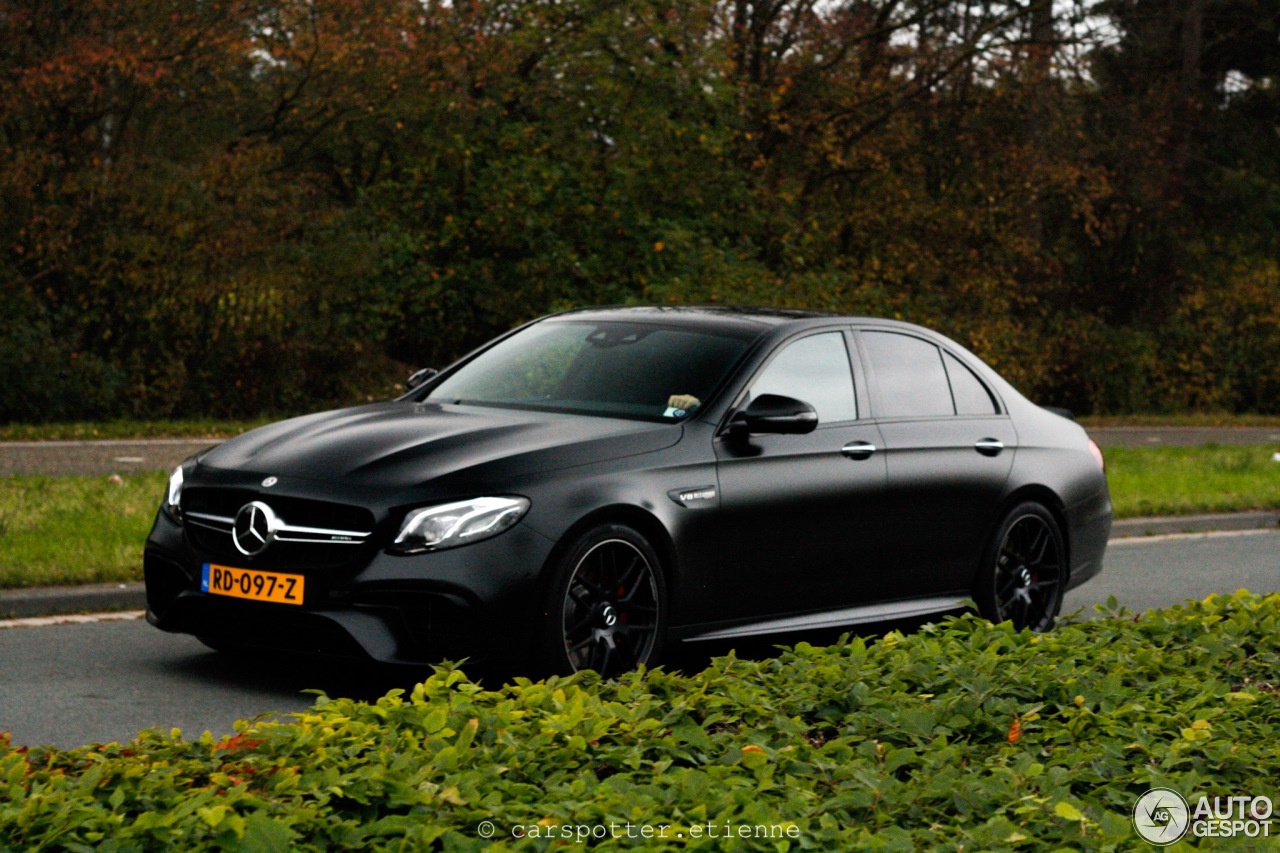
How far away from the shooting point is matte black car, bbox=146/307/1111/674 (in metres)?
7.02

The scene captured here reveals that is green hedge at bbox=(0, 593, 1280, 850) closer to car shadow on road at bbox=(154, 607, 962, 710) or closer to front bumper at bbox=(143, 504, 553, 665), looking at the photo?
front bumper at bbox=(143, 504, 553, 665)

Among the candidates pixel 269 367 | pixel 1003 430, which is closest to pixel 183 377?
pixel 269 367

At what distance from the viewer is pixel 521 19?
22500 mm

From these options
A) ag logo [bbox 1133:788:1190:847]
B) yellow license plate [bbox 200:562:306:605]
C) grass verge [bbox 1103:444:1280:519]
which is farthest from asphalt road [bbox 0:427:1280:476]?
ag logo [bbox 1133:788:1190:847]

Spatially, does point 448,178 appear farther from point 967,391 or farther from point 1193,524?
point 967,391

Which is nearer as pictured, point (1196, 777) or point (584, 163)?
point (1196, 777)

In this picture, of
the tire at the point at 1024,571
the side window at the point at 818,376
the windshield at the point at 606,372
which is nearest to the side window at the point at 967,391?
the tire at the point at 1024,571

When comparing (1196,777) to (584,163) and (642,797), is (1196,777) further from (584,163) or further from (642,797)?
(584,163)

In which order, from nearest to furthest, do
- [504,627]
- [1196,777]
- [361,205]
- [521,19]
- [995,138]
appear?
1. [1196,777]
2. [504,627]
3. [521,19]
4. [361,205]
5. [995,138]

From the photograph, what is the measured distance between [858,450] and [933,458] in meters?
0.58

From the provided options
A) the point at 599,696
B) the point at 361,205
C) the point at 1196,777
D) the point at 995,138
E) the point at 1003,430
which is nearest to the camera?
the point at 1196,777

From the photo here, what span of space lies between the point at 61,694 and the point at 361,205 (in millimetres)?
17586

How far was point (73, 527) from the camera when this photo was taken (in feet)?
37.4

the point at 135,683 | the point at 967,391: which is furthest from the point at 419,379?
the point at 967,391
